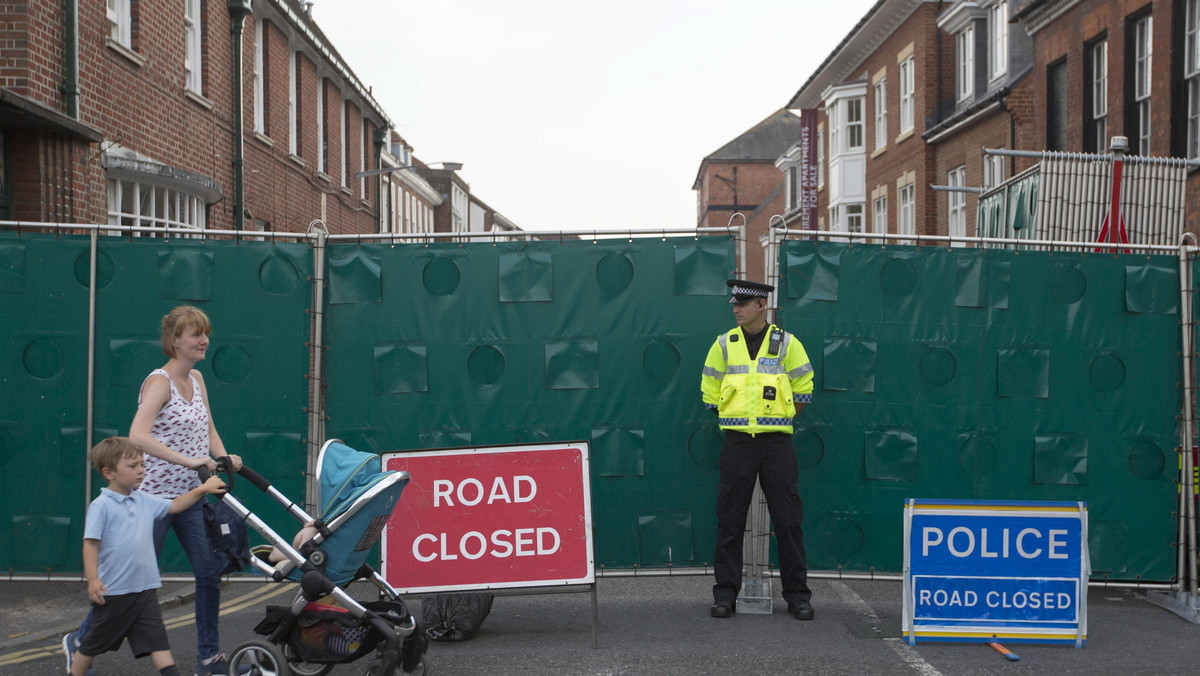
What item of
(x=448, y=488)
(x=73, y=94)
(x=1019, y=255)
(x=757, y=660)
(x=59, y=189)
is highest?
(x=73, y=94)

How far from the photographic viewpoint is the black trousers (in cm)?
690

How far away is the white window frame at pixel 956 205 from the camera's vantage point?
29.4 m

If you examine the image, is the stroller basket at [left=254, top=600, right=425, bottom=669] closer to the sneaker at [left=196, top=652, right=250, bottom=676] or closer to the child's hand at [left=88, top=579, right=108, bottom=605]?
the sneaker at [left=196, top=652, right=250, bottom=676]

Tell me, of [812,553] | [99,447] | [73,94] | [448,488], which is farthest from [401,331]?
Answer: [73,94]

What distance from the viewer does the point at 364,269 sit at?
7.34m

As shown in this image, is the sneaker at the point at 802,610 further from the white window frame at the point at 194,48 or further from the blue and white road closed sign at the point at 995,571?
the white window frame at the point at 194,48

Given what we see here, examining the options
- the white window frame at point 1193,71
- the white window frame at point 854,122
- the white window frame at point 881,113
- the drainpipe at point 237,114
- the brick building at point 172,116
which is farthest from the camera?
the white window frame at point 854,122

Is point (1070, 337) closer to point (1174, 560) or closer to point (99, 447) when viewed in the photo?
point (1174, 560)

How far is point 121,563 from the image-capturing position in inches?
201

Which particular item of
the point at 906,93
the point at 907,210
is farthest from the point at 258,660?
the point at 906,93

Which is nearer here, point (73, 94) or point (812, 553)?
point (812, 553)

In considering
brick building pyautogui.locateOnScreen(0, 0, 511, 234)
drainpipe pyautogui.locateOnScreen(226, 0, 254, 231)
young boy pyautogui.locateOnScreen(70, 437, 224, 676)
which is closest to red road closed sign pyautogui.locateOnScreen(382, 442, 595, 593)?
young boy pyautogui.locateOnScreen(70, 437, 224, 676)

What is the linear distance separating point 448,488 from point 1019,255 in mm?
3950

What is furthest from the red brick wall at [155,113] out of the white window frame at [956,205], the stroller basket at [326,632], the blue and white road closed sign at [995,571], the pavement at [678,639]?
the white window frame at [956,205]
